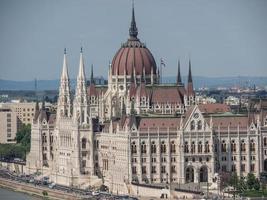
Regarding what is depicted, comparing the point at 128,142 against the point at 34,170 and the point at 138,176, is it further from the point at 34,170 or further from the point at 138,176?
the point at 34,170

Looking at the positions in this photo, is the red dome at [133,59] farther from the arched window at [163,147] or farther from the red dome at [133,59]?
the arched window at [163,147]

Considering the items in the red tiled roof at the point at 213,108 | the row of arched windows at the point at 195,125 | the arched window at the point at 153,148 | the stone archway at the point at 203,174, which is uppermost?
the red tiled roof at the point at 213,108

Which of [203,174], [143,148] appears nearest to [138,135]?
[143,148]

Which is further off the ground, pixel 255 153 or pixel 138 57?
pixel 138 57

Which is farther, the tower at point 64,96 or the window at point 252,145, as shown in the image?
the tower at point 64,96

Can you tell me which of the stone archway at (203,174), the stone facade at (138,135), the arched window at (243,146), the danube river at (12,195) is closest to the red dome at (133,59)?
the stone facade at (138,135)

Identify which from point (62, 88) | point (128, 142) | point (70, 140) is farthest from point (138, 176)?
point (62, 88)

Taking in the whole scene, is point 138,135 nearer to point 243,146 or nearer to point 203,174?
point 203,174
